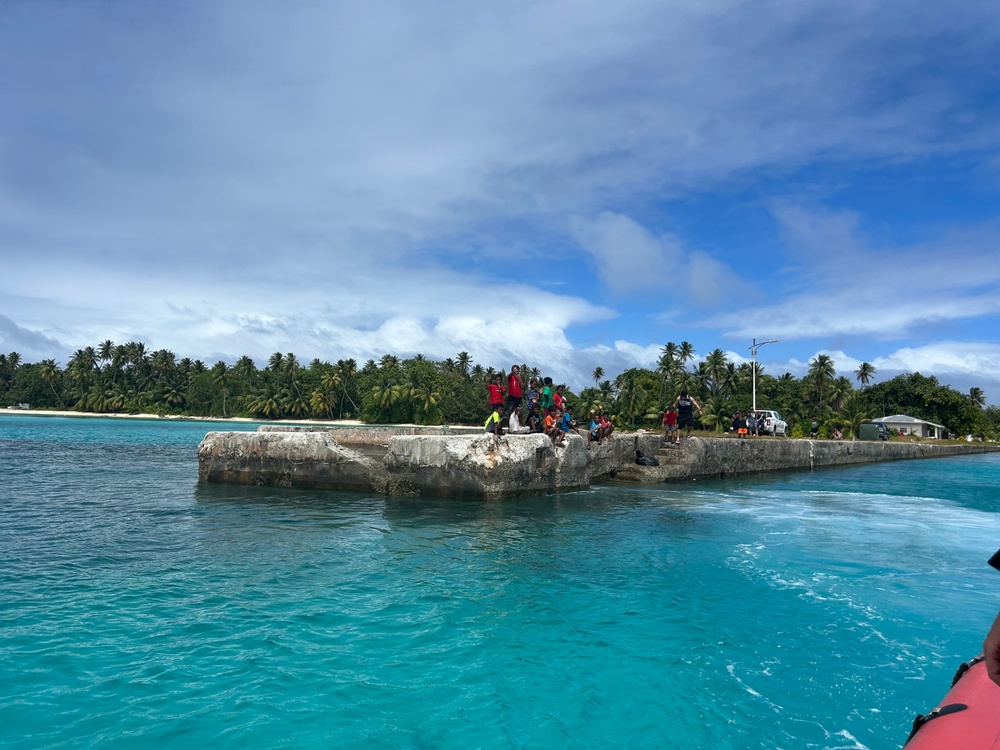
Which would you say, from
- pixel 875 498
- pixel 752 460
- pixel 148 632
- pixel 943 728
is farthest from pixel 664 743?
pixel 752 460

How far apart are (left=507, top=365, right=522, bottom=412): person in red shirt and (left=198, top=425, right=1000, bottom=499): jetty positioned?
1.07 meters

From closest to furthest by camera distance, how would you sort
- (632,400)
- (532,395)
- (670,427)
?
(532,395) < (670,427) < (632,400)

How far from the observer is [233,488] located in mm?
16859

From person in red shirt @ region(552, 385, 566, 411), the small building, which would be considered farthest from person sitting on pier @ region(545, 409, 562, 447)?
the small building

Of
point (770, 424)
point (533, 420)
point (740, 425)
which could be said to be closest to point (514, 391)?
point (533, 420)

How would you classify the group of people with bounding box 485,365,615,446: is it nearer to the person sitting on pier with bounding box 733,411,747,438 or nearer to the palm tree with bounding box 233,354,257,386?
the person sitting on pier with bounding box 733,411,747,438

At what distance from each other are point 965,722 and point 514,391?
1348 centimetres

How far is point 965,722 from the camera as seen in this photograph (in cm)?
262

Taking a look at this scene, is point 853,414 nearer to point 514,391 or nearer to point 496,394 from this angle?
point 514,391

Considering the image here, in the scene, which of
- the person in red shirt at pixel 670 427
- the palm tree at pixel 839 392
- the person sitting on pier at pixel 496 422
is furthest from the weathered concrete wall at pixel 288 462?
the palm tree at pixel 839 392

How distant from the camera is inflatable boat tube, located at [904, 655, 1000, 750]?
8.09 feet

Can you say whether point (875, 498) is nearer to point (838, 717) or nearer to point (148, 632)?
point (838, 717)

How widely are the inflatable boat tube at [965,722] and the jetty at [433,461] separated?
12.2 m

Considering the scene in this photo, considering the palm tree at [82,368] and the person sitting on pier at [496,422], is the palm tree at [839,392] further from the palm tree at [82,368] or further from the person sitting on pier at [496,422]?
the palm tree at [82,368]
